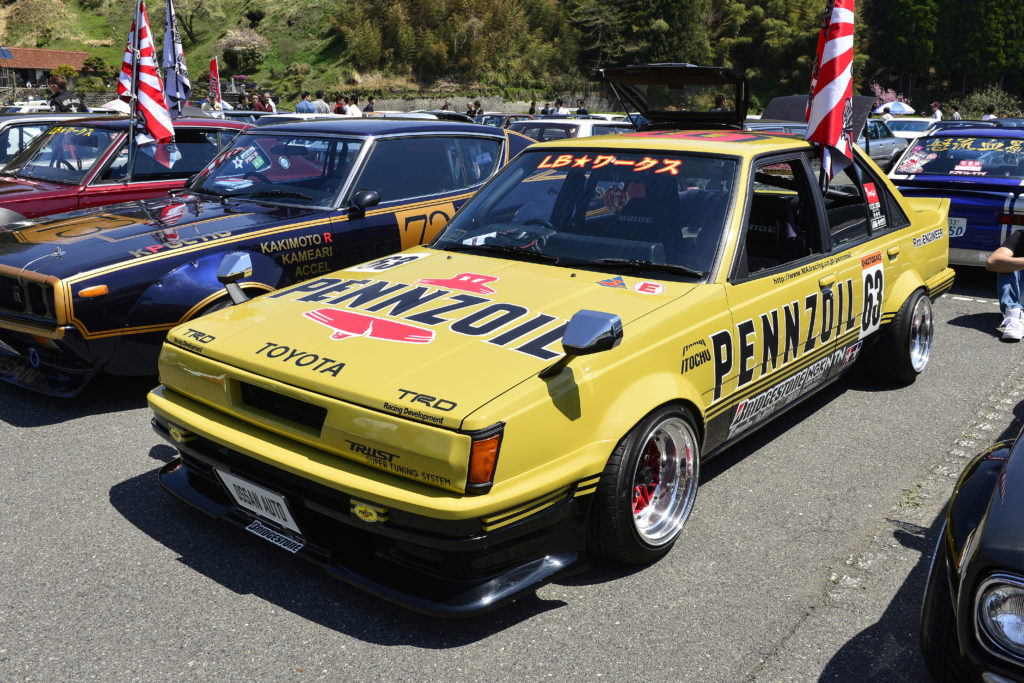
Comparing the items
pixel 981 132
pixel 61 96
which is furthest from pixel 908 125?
pixel 61 96

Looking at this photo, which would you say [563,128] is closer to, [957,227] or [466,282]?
[957,227]

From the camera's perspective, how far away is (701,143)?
4.00 meters

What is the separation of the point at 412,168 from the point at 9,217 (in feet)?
10.6

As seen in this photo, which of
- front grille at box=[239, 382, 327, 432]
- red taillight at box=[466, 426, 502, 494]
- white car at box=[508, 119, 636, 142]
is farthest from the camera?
white car at box=[508, 119, 636, 142]

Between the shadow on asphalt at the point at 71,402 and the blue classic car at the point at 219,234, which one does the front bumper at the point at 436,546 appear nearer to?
the blue classic car at the point at 219,234

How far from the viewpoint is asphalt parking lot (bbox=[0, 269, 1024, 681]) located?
2.65 metres

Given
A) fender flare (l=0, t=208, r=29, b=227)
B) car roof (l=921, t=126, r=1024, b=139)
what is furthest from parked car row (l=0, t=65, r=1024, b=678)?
car roof (l=921, t=126, r=1024, b=139)

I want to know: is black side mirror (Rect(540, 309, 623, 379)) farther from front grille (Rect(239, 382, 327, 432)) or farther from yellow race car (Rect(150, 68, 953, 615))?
front grille (Rect(239, 382, 327, 432))

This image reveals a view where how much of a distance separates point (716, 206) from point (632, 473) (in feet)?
4.63

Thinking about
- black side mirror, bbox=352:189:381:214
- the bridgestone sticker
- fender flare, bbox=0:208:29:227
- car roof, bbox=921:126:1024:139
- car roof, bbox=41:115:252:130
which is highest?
car roof, bbox=41:115:252:130

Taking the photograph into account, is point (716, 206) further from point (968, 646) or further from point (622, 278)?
point (968, 646)

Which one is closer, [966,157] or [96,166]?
[96,166]

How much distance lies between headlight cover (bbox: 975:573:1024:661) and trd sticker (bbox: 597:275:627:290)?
5.76 ft

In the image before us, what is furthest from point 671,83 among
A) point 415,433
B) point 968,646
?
point 968,646
